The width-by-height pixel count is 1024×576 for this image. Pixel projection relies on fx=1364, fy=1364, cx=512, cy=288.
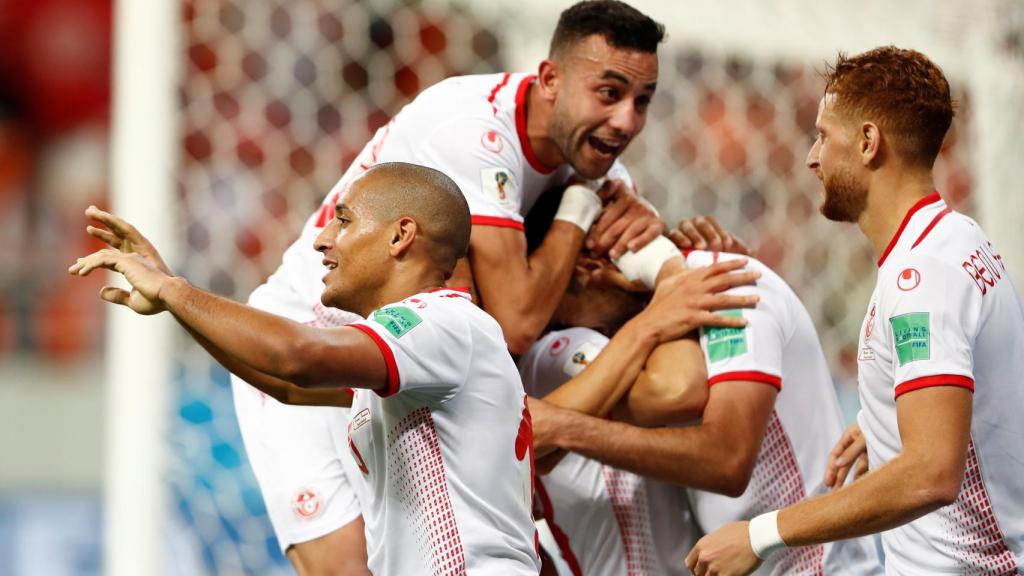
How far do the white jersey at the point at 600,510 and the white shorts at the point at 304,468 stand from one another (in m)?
0.51

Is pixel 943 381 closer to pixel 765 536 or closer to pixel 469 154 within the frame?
pixel 765 536

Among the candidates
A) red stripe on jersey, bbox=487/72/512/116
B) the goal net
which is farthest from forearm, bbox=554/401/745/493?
the goal net

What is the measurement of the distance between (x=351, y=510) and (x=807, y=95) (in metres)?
3.29

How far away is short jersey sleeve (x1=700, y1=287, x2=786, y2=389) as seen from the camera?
3209mm

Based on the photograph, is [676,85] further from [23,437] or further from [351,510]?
[23,437]

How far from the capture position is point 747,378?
320 cm

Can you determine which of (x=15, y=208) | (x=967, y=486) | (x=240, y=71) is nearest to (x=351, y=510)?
(x=967, y=486)

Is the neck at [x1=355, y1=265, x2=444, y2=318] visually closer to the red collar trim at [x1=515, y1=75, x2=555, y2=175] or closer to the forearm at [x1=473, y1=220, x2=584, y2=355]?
the forearm at [x1=473, y1=220, x2=584, y2=355]

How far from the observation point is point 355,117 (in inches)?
214

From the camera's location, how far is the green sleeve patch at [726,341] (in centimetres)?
323

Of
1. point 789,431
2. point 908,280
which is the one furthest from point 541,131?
point 908,280

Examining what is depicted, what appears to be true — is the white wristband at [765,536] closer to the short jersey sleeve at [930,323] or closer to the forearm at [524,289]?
the short jersey sleeve at [930,323]

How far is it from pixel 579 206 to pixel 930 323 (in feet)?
3.94

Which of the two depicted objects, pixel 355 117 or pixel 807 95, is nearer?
pixel 355 117
